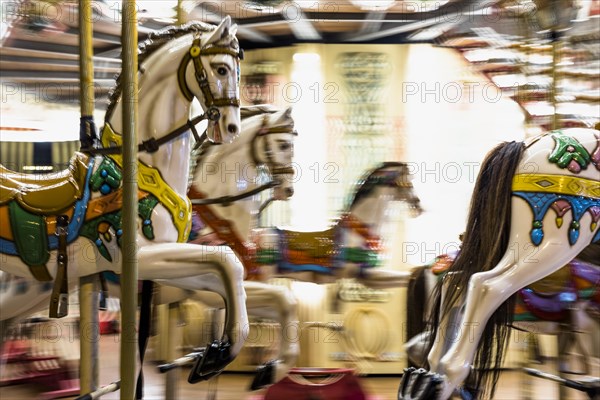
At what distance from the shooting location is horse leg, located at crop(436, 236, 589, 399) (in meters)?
2.71

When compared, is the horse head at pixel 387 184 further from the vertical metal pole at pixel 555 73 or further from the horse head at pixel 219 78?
the horse head at pixel 219 78

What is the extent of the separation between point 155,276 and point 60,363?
2.40 m

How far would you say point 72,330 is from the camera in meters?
5.52

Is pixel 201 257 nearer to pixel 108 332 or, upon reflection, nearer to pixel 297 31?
pixel 297 31

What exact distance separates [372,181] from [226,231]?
42.1 inches

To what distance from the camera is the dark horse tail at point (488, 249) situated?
9.36 ft

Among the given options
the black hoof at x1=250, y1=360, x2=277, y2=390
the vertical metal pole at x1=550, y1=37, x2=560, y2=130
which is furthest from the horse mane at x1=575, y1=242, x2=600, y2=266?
the black hoof at x1=250, y1=360, x2=277, y2=390

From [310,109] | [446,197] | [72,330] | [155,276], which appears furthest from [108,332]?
[155,276]

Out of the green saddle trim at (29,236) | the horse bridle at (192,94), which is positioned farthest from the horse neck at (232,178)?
the green saddle trim at (29,236)

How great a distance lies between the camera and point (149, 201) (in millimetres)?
2674

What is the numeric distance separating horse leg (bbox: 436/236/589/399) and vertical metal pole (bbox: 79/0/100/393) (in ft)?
3.91

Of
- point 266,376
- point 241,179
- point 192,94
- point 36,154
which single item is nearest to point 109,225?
point 192,94

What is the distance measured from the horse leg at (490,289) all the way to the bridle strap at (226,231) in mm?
1432

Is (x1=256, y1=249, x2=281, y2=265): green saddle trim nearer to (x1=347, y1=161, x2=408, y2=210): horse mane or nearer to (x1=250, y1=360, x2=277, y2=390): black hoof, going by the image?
(x1=347, y1=161, x2=408, y2=210): horse mane
